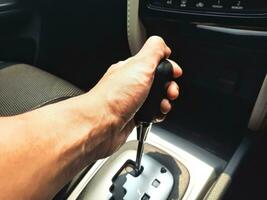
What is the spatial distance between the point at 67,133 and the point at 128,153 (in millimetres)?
212

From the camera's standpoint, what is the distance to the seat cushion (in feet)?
2.16

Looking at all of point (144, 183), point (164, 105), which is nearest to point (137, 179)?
point (144, 183)

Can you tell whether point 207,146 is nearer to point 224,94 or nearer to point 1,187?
point 224,94

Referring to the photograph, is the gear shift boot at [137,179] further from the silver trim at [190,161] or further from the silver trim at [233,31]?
the silver trim at [233,31]

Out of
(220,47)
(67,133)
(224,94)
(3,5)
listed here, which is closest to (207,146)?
(224,94)

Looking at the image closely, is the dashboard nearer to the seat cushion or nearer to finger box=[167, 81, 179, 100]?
finger box=[167, 81, 179, 100]

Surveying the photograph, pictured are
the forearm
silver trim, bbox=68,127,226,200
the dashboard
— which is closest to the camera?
the forearm

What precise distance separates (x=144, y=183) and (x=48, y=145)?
0.71ft

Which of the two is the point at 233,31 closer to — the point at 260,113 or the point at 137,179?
the point at 260,113

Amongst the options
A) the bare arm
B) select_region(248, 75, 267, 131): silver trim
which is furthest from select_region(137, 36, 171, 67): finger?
select_region(248, 75, 267, 131): silver trim

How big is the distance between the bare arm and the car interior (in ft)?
0.24

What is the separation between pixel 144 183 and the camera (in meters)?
0.59

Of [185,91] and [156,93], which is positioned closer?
[156,93]

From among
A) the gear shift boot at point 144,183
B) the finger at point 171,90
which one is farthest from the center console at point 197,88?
the finger at point 171,90
